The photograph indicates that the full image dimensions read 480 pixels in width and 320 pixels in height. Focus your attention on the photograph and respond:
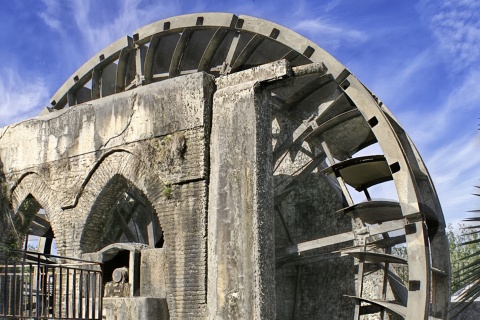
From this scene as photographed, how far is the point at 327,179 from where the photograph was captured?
9984mm

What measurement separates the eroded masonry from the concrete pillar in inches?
0.6

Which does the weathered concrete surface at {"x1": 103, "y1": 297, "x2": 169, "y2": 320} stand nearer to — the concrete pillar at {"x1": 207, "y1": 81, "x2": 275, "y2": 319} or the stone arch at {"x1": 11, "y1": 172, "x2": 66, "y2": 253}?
the concrete pillar at {"x1": 207, "y1": 81, "x2": 275, "y2": 319}

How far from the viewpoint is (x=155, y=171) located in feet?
23.4

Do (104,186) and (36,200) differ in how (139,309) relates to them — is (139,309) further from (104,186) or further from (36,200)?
(36,200)

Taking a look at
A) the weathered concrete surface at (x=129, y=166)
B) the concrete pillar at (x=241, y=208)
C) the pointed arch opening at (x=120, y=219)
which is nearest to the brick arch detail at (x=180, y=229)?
the weathered concrete surface at (x=129, y=166)

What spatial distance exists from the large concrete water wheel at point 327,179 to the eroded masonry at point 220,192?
25 mm

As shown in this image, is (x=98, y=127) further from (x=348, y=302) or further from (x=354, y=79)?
(x=348, y=302)

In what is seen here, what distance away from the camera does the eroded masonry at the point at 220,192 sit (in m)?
6.54

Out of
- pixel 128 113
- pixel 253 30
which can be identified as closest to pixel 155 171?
pixel 128 113

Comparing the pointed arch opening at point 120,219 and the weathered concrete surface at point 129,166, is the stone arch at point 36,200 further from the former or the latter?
the pointed arch opening at point 120,219

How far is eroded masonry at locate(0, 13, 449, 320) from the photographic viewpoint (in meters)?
6.54

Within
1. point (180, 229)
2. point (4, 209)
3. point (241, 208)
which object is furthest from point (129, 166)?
point (4, 209)

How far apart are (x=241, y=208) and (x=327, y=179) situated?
3813 millimetres

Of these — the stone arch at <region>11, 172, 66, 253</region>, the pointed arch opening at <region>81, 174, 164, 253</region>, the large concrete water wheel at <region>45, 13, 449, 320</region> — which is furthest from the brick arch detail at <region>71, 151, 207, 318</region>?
the large concrete water wheel at <region>45, 13, 449, 320</region>
